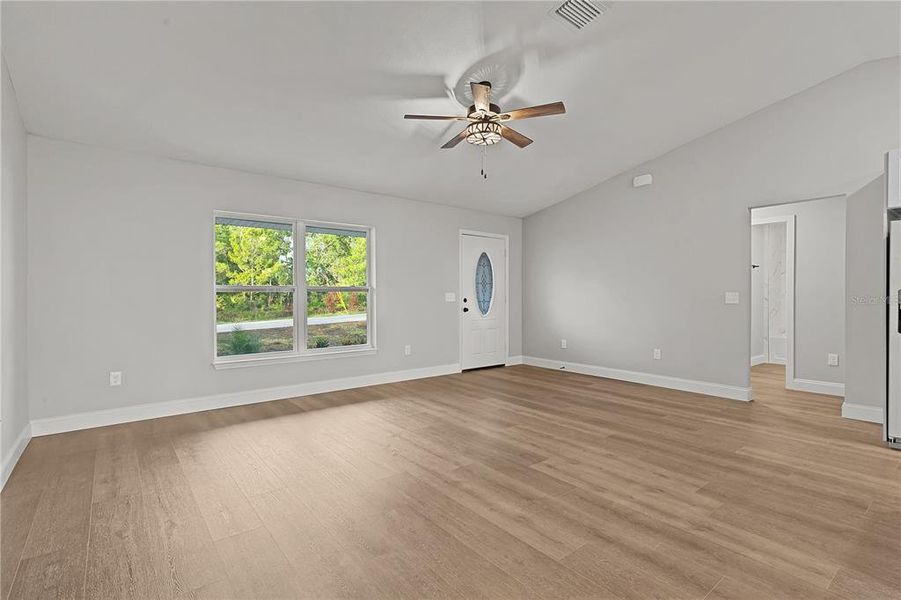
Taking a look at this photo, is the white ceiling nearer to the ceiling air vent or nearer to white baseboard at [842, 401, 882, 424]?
the ceiling air vent

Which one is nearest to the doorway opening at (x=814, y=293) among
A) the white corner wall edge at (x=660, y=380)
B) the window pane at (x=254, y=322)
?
the white corner wall edge at (x=660, y=380)

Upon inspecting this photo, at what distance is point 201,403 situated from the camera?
4.44 metres

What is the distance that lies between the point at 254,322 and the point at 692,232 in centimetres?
531

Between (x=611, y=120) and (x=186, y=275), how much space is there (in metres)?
4.69

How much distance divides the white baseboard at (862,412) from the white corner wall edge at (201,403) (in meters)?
4.61

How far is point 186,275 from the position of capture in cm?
438

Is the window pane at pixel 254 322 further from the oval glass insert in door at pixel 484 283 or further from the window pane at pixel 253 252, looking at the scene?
the oval glass insert in door at pixel 484 283

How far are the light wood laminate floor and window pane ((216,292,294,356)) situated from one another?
3.12 ft

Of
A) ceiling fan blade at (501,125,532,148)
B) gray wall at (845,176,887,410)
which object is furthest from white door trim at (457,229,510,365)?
gray wall at (845,176,887,410)

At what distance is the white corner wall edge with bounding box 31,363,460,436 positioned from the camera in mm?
3771

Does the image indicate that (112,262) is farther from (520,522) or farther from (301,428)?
(520,522)

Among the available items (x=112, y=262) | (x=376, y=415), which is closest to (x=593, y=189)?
(x=376, y=415)

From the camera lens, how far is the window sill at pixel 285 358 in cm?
462

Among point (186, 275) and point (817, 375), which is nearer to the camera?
point (186, 275)
